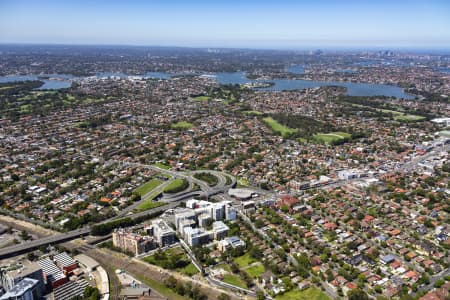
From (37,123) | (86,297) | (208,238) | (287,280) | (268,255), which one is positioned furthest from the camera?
(37,123)

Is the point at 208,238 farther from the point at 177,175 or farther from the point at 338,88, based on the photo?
the point at 338,88

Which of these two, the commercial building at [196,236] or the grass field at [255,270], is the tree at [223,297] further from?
the commercial building at [196,236]

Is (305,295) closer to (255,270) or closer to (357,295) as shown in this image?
(357,295)

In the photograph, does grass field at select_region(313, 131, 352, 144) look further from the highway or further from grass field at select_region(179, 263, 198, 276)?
the highway

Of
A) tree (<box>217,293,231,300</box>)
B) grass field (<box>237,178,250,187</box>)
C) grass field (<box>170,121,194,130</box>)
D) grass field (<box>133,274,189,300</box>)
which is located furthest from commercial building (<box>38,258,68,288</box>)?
grass field (<box>170,121,194,130</box>)

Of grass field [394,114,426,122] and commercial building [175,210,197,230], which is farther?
grass field [394,114,426,122]

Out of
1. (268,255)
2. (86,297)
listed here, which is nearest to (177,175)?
(268,255)

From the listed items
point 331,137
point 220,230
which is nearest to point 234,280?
point 220,230
